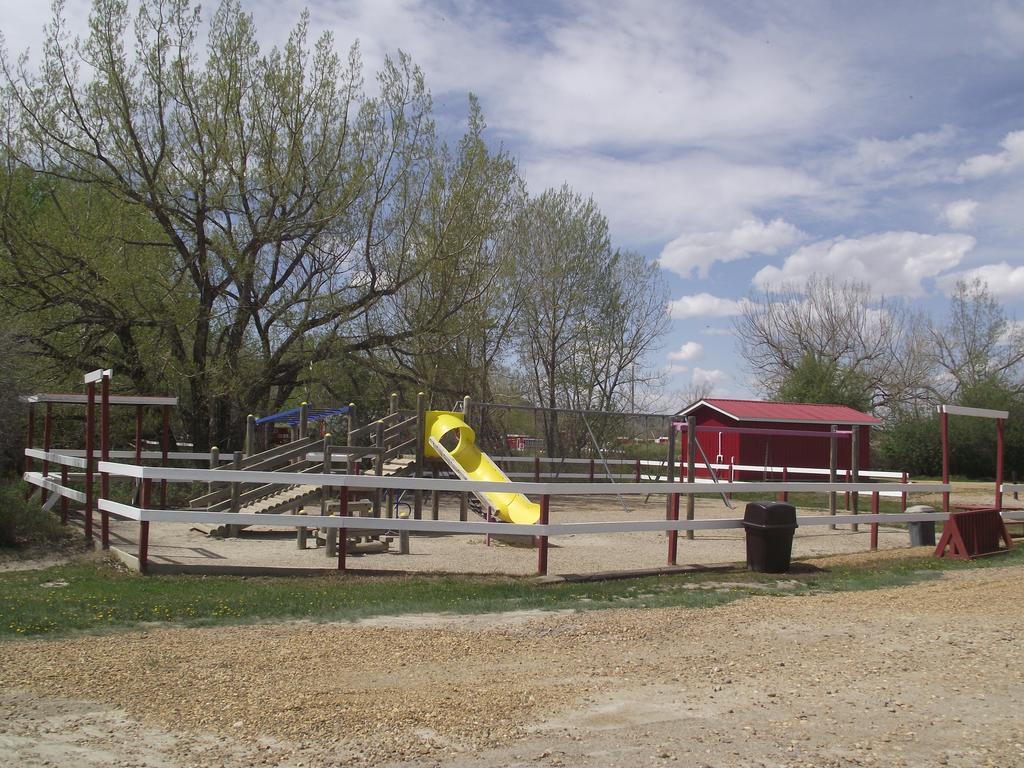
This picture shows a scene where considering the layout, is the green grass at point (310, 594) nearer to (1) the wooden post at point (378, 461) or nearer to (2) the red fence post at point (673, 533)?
(2) the red fence post at point (673, 533)

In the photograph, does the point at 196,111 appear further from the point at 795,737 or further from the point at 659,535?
the point at 795,737

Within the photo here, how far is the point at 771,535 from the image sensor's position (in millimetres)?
12398

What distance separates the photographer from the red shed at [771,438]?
109ft

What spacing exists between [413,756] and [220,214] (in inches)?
840

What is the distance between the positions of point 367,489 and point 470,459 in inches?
82.5

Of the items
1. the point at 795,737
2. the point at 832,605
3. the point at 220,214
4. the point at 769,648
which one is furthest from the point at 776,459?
the point at 795,737

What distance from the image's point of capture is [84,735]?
208 inches

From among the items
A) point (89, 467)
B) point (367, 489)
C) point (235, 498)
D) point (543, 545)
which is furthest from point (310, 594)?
point (367, 489)

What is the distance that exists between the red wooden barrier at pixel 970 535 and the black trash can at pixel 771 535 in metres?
3.59

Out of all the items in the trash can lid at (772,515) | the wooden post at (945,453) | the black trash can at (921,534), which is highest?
the wooden post at (945,453)

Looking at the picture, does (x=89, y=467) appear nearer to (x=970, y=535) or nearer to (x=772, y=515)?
(x=772, y=515)

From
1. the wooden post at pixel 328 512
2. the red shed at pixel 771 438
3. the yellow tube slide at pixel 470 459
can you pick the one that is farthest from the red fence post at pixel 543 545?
the red shed at pixel 771 438

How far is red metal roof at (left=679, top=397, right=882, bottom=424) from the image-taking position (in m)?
33.2

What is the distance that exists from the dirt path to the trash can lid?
3.45m
